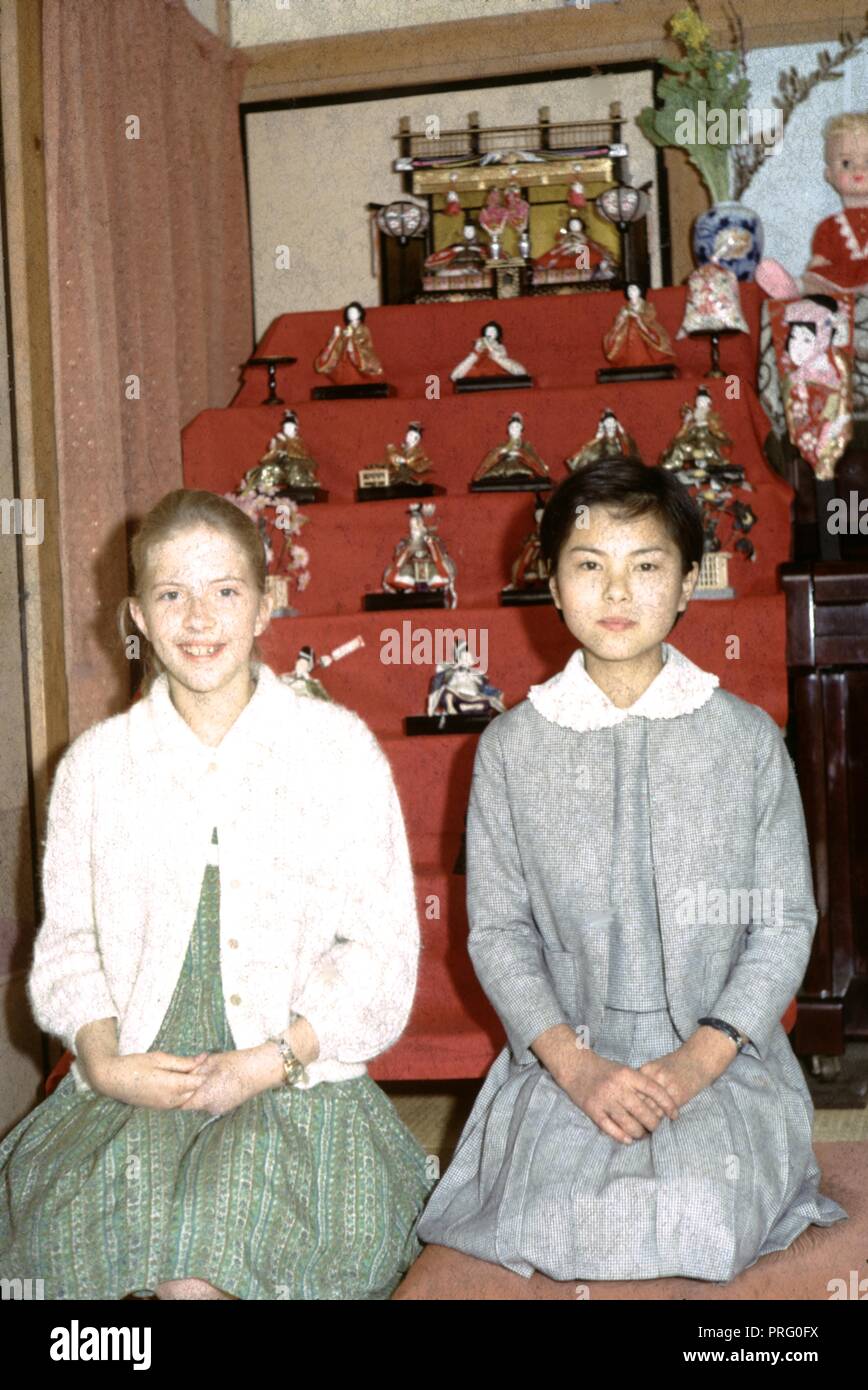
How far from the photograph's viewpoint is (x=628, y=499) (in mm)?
1919

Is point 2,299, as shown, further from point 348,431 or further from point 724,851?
point 724,851

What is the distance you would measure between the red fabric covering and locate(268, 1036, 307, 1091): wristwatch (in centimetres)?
97

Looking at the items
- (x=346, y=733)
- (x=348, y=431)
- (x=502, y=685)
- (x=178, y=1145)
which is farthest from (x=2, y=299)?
(x=178, y=1145)

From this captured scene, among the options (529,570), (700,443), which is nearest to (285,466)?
(529,570)

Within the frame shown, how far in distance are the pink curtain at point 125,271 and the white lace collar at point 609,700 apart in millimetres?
1597

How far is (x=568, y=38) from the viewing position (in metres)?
4.52

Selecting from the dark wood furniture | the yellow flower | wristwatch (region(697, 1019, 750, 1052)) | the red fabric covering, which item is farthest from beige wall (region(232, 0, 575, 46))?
wristwatch (region(697, 1019, 750, 1052))

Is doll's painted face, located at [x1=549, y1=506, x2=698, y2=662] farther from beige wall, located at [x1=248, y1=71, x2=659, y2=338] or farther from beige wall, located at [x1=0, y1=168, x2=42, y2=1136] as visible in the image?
beige wall, located at [x1=248, y1=71, x2=659, y2=338]

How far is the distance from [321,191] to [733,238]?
130 centimetres

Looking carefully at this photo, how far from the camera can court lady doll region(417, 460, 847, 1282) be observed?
1.77 m

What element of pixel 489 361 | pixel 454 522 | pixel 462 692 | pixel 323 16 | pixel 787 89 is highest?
pixel 323 16

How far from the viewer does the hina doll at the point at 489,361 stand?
389cm

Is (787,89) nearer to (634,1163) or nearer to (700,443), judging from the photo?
(700,443)

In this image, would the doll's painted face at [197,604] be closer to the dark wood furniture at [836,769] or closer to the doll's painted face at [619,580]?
the doll's painted face at [619,580]
